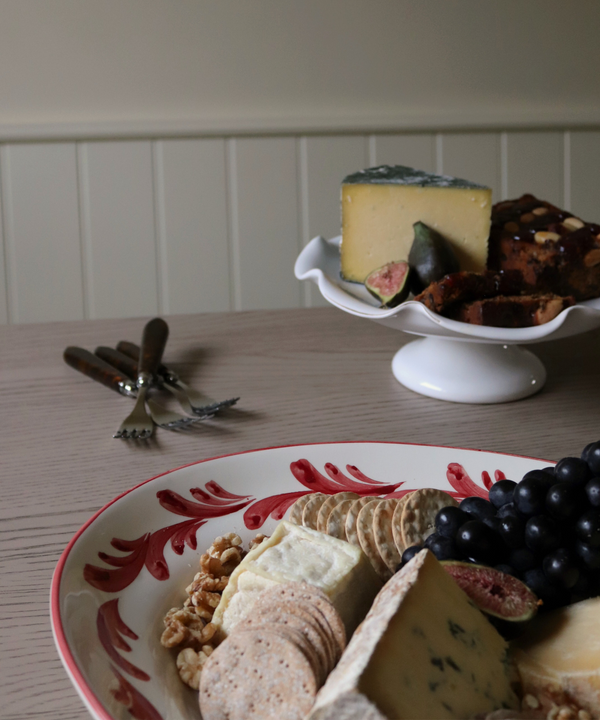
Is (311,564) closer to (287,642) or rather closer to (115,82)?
(287,642)

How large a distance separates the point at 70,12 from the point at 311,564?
2152 millimetres

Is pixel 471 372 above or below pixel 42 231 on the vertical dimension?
below

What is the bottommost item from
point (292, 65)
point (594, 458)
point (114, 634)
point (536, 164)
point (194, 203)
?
point (114, 634)

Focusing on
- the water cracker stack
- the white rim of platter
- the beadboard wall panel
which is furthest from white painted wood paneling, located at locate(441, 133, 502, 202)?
the water cracker stack

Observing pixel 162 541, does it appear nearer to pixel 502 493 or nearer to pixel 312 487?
pixel 312 487

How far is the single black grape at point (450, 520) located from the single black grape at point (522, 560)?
1.8 inches

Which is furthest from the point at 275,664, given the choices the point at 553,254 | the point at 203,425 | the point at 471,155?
the point at 471,155

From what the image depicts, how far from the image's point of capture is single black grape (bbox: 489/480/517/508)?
0.64 m

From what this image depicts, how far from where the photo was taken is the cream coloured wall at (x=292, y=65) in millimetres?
2230

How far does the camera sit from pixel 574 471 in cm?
58

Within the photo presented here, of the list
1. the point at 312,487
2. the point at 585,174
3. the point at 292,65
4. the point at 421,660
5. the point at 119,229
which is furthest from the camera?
the point at 585,174

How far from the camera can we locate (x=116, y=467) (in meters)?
0.87

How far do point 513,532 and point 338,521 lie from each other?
0.16 meters

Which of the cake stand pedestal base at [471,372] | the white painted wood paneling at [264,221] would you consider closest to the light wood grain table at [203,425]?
the cake stand pedestal base at [471,372]
